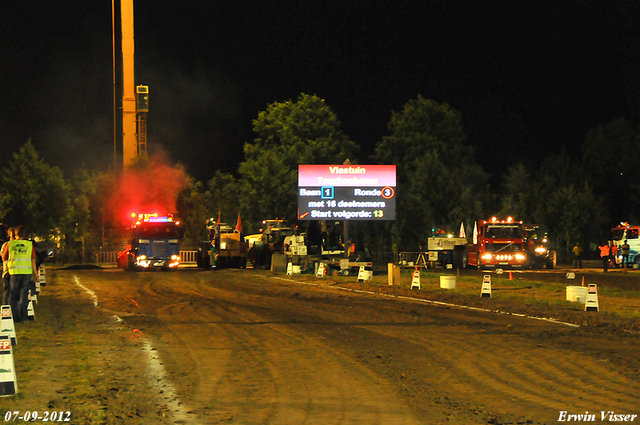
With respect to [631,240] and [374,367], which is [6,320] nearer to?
[374,367]

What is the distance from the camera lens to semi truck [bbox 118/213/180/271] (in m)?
42.5

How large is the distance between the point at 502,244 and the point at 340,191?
11.0 meters

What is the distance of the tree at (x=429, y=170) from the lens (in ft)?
227

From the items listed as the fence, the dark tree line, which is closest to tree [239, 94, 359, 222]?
the dark tree line

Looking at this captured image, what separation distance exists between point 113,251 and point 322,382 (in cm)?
5672

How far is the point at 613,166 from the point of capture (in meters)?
82.2

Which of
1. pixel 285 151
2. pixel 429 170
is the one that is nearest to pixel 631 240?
pixel 429 170

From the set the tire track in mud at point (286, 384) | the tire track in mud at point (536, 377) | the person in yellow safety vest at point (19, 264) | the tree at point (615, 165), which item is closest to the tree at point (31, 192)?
the tree at point (615, 165)

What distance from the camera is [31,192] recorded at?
253ft

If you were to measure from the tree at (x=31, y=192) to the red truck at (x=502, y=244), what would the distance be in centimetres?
5128

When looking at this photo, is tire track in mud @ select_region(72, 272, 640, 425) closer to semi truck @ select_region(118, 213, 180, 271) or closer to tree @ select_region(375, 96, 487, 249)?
semi truck @ select_region(118, 213, 180, 271)

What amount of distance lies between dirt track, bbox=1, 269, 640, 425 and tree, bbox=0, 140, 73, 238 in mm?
61581

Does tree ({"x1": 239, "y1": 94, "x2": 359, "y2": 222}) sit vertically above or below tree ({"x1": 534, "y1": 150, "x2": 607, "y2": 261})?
above

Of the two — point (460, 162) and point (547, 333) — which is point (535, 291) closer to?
point (547, 333)
